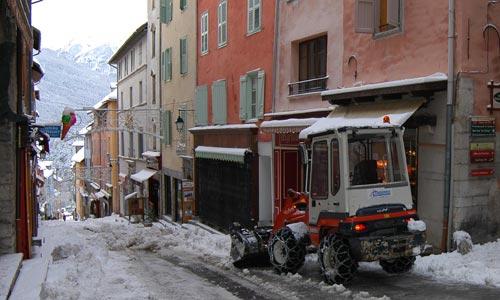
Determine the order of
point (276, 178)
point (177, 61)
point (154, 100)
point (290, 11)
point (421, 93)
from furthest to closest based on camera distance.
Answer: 1. point (154, 100)
2. point (177, 61)
3. point (276, 178)
4. point (290, 11)
5. point (421, 93)

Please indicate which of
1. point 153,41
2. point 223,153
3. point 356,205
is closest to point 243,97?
point 223,153

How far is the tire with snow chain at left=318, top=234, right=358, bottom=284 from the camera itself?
8.16 meters

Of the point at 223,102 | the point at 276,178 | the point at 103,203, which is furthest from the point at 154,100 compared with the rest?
the point at 103,203

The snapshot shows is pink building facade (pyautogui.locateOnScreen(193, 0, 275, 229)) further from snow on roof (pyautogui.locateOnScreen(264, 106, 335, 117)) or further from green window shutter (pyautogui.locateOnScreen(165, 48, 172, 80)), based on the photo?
green window shutter (pyautogui.locateOnScreen(165, 48, 172, 80))

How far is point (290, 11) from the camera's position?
15.3 meters

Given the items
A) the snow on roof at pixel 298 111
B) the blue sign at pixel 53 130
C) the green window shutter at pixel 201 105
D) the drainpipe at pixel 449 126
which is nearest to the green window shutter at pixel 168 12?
the green window shutter at pixel 201 105

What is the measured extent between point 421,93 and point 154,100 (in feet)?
73.6

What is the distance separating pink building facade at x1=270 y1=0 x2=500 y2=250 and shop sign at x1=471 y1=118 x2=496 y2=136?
0.02 metres

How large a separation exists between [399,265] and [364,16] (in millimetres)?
5378

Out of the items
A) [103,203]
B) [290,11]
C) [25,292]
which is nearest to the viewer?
[25,292]

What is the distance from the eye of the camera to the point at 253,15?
17.7 metres

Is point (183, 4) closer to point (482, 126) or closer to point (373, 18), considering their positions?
point (373, 18)

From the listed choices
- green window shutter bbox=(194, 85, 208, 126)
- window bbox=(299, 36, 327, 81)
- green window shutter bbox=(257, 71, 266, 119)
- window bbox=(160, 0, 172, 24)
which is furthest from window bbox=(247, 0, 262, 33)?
window bbox=(160, 0, 172, 24)

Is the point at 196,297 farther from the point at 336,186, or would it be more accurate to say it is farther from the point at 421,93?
the point at 421,93
